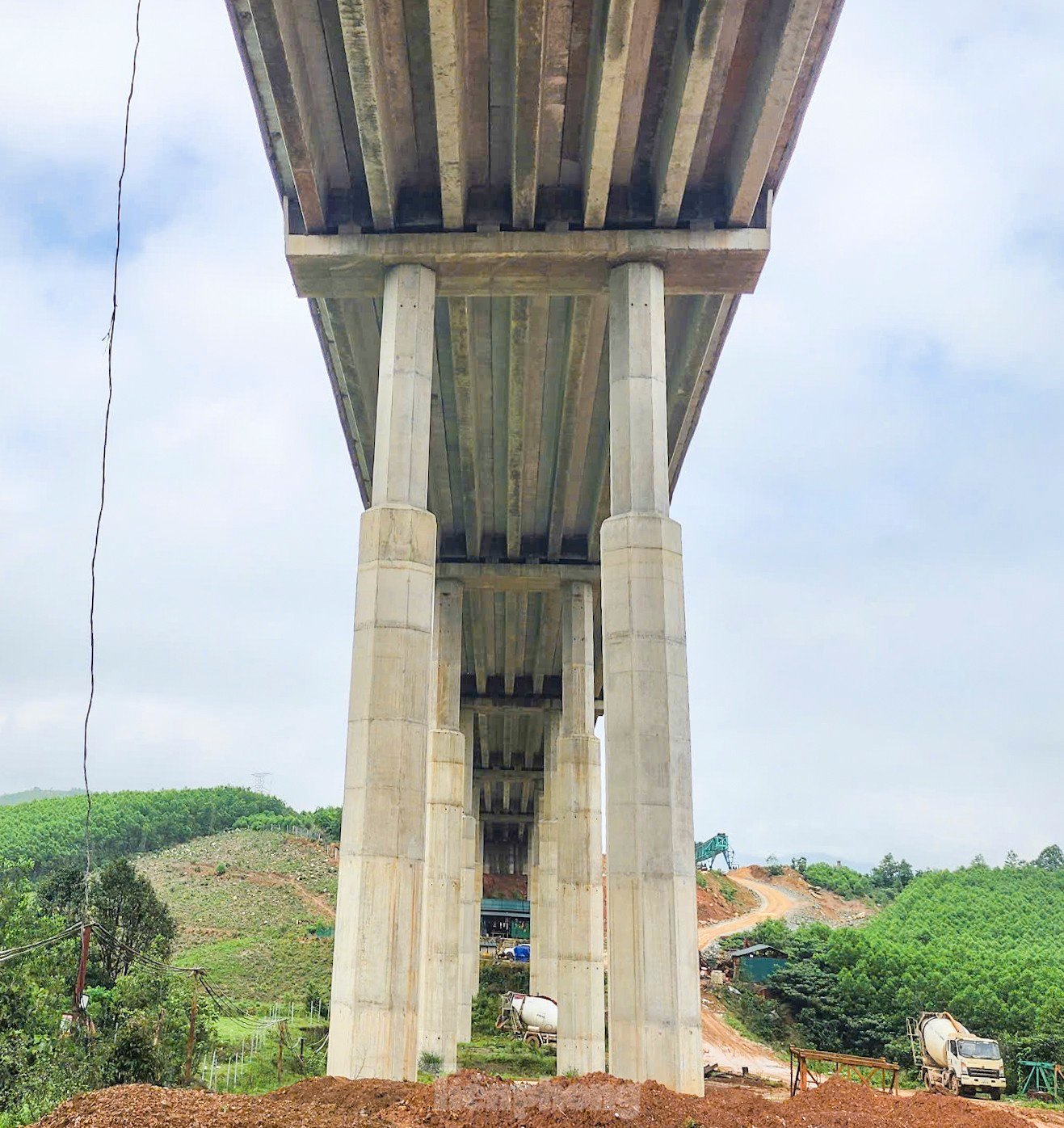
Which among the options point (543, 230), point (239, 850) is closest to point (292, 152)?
point (543, 230)

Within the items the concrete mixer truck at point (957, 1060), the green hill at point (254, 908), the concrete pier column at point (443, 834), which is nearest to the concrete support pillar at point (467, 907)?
the concrete pier column at point (443, 834)

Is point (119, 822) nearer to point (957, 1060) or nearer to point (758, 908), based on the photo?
point (758, 908)

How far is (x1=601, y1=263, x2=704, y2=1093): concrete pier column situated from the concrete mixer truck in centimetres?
2025

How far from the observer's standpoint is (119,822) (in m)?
118

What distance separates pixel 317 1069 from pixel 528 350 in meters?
19.7

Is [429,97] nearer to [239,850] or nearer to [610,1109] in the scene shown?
[610,1109]

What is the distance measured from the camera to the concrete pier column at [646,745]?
1386 centimetres

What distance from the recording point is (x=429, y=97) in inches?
611

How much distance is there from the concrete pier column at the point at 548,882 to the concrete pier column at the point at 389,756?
30.8m

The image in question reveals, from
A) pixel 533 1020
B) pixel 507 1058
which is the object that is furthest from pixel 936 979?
pixel 507 1058

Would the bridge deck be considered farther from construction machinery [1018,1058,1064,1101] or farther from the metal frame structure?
construction machinery [1018,1058,1064,1101]

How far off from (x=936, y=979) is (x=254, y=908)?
52409mm

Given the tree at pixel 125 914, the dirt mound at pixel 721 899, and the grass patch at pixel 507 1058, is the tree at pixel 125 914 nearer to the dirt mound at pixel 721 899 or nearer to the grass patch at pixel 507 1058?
the grass patch at pixel 507 1058

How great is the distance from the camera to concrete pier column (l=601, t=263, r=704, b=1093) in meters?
13.9
